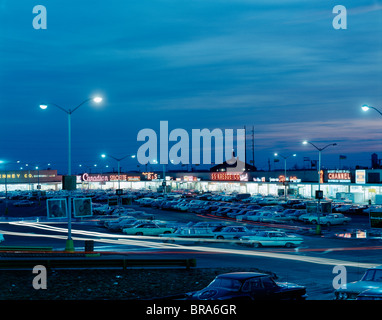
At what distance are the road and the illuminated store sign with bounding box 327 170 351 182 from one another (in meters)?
36.1

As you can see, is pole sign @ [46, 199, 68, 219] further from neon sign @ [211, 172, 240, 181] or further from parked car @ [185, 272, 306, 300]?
neon sign @ [211, 172, 240, 181]

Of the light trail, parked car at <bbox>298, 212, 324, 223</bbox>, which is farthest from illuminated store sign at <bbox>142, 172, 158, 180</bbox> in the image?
the light trail

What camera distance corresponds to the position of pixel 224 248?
107 ft

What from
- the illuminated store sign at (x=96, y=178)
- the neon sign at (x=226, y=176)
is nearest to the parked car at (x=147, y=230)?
the neon sign at (x=226, y=176)

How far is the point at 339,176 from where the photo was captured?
81.0m

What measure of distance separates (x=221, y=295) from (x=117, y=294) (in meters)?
5.16

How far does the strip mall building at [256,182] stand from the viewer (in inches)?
3054

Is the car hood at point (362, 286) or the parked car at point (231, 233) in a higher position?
the car hood at point (362, 286)

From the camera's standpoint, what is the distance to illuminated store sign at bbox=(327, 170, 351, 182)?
260 ft

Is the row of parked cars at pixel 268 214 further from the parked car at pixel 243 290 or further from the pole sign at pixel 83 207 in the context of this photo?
the parked car at pixel 243 290

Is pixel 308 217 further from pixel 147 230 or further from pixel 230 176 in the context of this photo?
pixel 230 176

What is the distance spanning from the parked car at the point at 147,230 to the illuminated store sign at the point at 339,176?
46392 millimetres

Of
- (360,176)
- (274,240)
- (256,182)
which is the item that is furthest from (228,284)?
(256,182)
